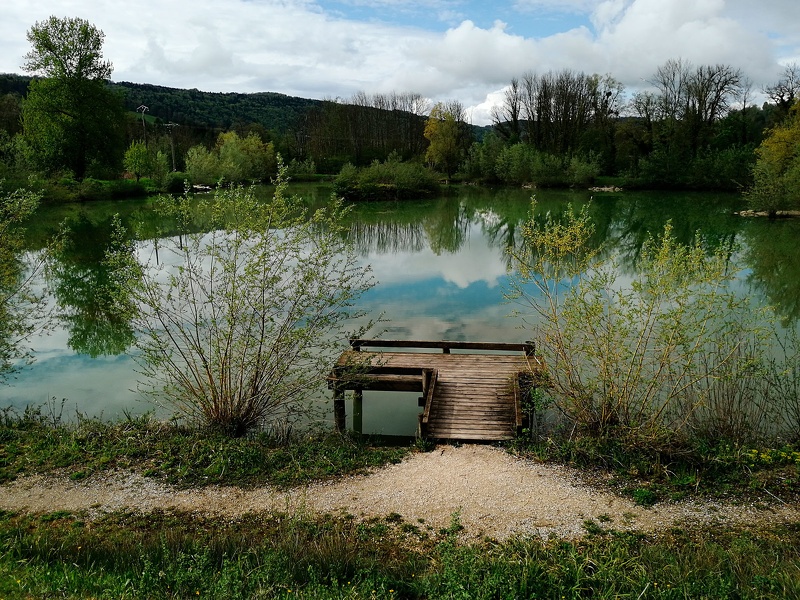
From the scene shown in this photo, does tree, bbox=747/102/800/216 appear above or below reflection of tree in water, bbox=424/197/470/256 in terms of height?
above

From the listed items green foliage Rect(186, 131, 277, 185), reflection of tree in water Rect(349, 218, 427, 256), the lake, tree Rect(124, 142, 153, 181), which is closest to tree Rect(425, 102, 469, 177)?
green foliage Rect(186, 131, 277, 185)

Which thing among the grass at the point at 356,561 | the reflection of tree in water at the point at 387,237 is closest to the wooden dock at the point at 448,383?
the grass at the point at 356,561

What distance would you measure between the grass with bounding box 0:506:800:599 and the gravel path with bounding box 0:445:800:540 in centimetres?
29

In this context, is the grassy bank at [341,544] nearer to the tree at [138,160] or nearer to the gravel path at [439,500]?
the gravel path at [439,500]

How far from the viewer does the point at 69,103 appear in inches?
1998

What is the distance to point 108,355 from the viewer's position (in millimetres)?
16203

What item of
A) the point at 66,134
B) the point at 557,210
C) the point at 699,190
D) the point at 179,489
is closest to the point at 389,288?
the point at 179,489

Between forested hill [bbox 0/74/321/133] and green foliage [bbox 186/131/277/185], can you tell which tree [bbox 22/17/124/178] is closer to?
green foliage [bbox 186/131/277/185]

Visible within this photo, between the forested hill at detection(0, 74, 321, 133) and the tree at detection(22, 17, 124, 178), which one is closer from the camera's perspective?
the tree at detection(22, 17, 124, 178)

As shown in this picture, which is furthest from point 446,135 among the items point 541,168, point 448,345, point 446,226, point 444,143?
point 448,345

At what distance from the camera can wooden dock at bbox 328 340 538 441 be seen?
11.2 metres

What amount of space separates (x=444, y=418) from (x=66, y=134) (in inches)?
2018

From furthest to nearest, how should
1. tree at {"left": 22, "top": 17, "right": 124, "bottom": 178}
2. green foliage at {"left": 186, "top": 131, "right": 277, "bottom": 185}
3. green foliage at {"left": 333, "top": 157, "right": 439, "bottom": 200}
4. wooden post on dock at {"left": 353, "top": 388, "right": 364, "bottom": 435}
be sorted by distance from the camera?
green foliage at {"left": 186, "top": 131, "right": 277, "bottom": 185} < green foliage at {"left": 333, "top": 157, "right": 439, "bottom": 200} < tree at {"left": 22, "top": 17, "right": 124, "bottom": 178} < wooden post on dock at {"left": 353, "top": 388, "right": 364, "bottom": 435}

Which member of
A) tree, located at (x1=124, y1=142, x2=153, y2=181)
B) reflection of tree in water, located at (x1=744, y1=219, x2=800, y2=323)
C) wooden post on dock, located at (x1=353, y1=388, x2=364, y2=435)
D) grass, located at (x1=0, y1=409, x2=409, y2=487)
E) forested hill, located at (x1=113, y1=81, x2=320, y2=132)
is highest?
forested hill, located at (x1=113, y1=81, x2=320, y2=132)
